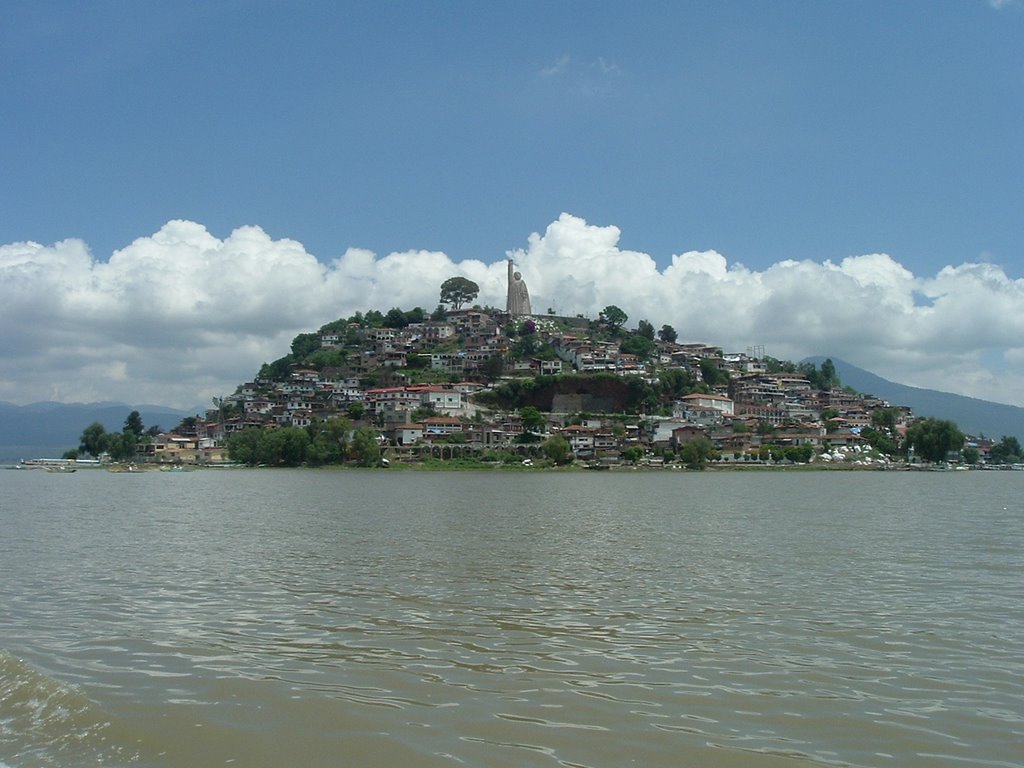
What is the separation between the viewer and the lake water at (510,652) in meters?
7.92

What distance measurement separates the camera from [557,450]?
97938 millimetres

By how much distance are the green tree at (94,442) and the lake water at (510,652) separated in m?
104

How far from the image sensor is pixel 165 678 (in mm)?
10070

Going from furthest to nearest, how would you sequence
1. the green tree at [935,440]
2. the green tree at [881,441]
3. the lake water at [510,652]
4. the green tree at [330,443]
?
the green tree at [881,441] < the green tree at [935,440] < the green tree at [330,443] < the lake water at [510,652]

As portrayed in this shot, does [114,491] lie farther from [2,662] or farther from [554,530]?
[2,662]

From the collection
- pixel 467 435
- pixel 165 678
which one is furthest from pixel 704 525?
pixel 467 435

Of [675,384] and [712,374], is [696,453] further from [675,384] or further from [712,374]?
[712,374]

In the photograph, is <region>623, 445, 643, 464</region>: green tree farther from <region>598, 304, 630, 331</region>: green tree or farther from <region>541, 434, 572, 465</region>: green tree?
<region>598, 304, 630, 331</region>: green tree

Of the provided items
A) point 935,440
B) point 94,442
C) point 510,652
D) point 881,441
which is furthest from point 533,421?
point 510,652

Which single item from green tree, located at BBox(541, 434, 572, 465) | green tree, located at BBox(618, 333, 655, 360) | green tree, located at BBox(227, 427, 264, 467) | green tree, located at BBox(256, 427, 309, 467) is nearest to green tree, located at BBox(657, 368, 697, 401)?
green tree, located at BBox(618, 333, 655, 360)

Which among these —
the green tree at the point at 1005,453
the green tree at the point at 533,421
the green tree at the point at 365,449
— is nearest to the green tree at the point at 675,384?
the green tree at the point at 533,421

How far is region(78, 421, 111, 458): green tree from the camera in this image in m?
121

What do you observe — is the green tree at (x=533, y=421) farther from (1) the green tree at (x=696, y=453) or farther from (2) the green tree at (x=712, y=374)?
(2) the green tree at (x=712, y=374)

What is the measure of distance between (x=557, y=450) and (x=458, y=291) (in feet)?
269
